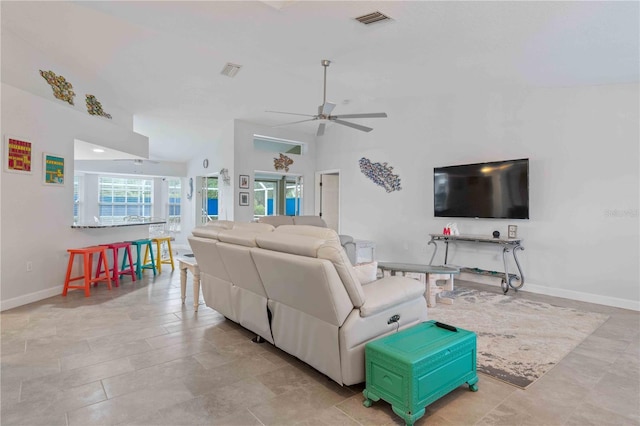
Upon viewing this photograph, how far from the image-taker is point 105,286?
17.2 ft

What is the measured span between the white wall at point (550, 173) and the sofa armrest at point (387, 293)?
3348 mm

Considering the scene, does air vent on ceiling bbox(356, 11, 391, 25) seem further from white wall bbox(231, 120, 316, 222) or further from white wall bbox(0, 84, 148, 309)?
white wall bbox(231, 120, 316, 222)

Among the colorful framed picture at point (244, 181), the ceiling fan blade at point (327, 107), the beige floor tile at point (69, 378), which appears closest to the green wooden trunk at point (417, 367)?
the beige floor tile at point (69, 378)

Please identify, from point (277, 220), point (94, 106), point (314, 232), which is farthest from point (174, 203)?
point (314, 232)

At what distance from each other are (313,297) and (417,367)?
2.38 feet

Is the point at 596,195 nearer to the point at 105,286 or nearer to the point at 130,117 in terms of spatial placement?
the point at 105,286

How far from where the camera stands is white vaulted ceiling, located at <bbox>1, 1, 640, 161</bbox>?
324 cm

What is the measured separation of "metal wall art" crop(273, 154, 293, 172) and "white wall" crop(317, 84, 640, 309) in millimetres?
2643

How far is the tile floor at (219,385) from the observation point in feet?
6.54

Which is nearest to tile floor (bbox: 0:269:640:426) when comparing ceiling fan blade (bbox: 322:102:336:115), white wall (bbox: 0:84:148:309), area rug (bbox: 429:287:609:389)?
area rug (bbox: 429:287:609:389)

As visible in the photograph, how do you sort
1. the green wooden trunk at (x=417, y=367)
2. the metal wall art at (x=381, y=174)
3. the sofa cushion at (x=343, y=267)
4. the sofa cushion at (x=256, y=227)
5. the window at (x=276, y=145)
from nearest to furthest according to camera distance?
the green wooden trunk at (x=417, y=367), the sofa cushion at (x=343, y=267), the sofa cushion at (x=256, y=227), the metal wall art at (x=381, y=174), the window at (x=276, y=145)

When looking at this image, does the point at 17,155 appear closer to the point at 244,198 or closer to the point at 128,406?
the point at 128,406

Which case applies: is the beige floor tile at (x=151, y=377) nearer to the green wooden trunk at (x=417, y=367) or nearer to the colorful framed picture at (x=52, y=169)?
the green wooden trunk at (x=417, y=367)

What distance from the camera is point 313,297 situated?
7.30 feet
